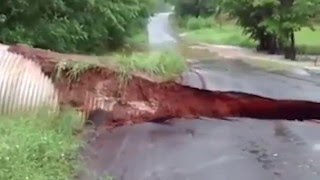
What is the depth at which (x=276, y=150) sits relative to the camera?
27.8 ft

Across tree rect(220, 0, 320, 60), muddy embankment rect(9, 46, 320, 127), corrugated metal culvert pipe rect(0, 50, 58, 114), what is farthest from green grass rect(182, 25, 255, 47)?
corrugated metal culvert pipe rect(0, 50, 58, 114)

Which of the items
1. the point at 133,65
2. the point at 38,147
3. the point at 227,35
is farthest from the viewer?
the point at 227,35

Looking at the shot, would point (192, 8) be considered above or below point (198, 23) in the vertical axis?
above

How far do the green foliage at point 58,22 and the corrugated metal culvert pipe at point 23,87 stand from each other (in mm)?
6729

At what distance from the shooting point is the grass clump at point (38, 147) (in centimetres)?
659

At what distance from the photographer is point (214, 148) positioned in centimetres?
851

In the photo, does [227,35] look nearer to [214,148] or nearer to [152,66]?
[152,66]

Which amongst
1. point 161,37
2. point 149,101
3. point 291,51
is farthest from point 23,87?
point 161,37

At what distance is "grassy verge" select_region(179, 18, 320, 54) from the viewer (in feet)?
106

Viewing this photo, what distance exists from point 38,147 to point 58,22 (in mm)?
11170

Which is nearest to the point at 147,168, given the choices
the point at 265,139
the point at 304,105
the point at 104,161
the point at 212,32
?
the point at 104,161

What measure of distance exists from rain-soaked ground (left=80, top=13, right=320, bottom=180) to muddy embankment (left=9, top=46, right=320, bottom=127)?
0.19 metres

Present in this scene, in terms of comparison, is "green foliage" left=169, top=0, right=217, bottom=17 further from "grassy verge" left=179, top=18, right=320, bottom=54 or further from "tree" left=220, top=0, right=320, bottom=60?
"tree" left=220, top=0, right=320, bottom=60

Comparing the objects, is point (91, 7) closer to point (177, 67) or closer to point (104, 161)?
point (177, 67)
